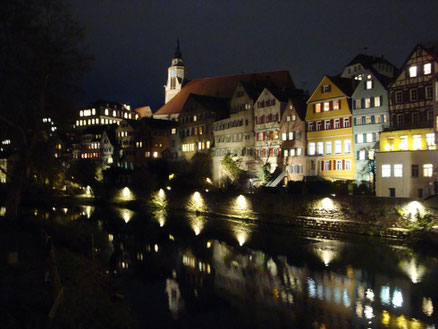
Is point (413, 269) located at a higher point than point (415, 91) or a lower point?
lower

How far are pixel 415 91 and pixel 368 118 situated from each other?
4.69 meters

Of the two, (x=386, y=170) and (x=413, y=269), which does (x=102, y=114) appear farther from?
(x=413, y=269)

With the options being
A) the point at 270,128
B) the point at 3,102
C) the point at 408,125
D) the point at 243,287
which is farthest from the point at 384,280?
the point at 270,128

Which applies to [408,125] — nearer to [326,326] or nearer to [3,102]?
[326,326]

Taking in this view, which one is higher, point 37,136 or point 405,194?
point 37,136

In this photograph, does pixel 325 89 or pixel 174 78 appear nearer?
pixel 325 89

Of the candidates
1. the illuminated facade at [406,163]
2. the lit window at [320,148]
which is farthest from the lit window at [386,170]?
the lit window at [320,148]

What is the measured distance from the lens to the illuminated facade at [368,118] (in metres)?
36.7

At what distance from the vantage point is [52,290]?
36.4 feet

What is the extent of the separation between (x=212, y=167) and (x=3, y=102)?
3374cm

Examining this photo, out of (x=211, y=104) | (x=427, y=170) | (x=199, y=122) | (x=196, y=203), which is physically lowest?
(x=196, y=203)

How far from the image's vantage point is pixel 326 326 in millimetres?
14250

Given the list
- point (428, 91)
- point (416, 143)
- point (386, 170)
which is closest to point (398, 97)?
point (428, 91)

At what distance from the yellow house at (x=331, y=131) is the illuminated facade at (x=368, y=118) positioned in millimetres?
825
